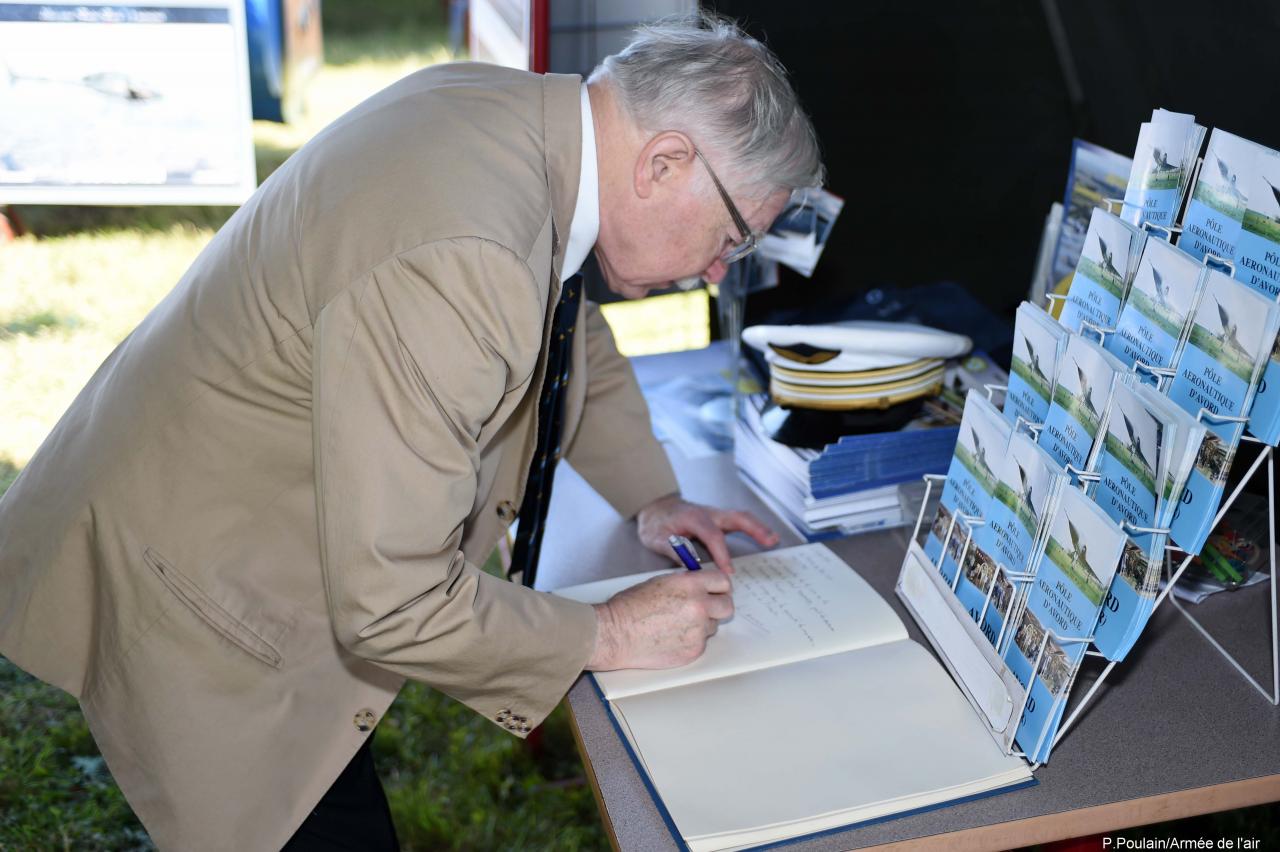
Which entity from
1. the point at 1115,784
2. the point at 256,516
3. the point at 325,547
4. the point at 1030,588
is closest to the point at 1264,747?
the point at 1115,784

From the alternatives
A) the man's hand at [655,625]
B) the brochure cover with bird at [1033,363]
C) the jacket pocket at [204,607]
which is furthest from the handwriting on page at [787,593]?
the jacket pocket at [204,607]

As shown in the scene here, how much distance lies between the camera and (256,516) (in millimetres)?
1260

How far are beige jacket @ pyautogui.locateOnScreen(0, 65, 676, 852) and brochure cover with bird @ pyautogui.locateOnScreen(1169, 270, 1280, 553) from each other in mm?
621

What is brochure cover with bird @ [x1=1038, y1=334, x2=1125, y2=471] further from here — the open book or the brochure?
the open book

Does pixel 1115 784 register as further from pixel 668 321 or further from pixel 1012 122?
pixel 668 321

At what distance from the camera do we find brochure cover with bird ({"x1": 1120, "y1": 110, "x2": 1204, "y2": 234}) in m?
1.26

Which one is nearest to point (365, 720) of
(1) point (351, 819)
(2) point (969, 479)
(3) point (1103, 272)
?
(1) point (351, 819)

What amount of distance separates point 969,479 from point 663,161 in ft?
1.63

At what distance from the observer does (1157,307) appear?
1175 millimetres

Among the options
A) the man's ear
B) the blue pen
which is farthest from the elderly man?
the blue pen

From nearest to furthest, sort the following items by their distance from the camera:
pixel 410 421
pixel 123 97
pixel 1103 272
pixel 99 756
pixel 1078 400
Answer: pixel 410 421, pixel 1078 400, pixel 1103 272, pixel 99 756, pixel 123 97

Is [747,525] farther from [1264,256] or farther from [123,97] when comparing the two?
[123,97]

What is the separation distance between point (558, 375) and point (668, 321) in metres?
3.08

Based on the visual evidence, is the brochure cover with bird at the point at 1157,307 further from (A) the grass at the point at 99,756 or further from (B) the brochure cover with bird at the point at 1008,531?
(A) the grass at the point at 99,756
